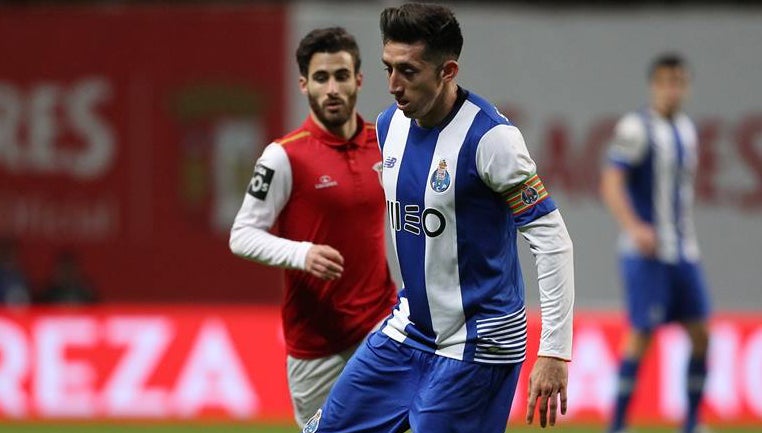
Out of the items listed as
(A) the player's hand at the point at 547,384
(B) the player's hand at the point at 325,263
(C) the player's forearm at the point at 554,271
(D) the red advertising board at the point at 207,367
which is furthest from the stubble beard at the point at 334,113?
(D) the red advertising board at the point at 207,367

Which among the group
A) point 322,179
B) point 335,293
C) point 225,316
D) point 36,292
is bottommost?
point 36,292

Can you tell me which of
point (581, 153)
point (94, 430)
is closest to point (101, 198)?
point (581, 153)

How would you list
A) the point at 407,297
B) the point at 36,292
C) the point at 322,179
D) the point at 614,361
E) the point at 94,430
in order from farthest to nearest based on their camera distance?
the point at 36,292
the point at 614,361
the point at 94,430
the point at 322,179
the point at 407,297

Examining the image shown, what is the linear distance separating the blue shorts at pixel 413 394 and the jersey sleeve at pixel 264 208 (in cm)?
85

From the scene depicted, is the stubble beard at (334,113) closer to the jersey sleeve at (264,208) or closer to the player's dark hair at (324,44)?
the player's dark hair at (324,44)

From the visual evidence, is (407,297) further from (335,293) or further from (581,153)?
(581,153)

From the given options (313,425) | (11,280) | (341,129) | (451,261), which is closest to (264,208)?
(341,129)

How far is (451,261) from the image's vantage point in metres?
5.24

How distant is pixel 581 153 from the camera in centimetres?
1669

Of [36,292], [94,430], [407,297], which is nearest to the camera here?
[407,297]

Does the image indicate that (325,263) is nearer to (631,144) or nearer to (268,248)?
(268,248)

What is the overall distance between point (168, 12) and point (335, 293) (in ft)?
36.9

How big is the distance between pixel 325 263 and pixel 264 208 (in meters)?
0.59

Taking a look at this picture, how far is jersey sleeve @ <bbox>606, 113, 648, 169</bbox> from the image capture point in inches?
390
